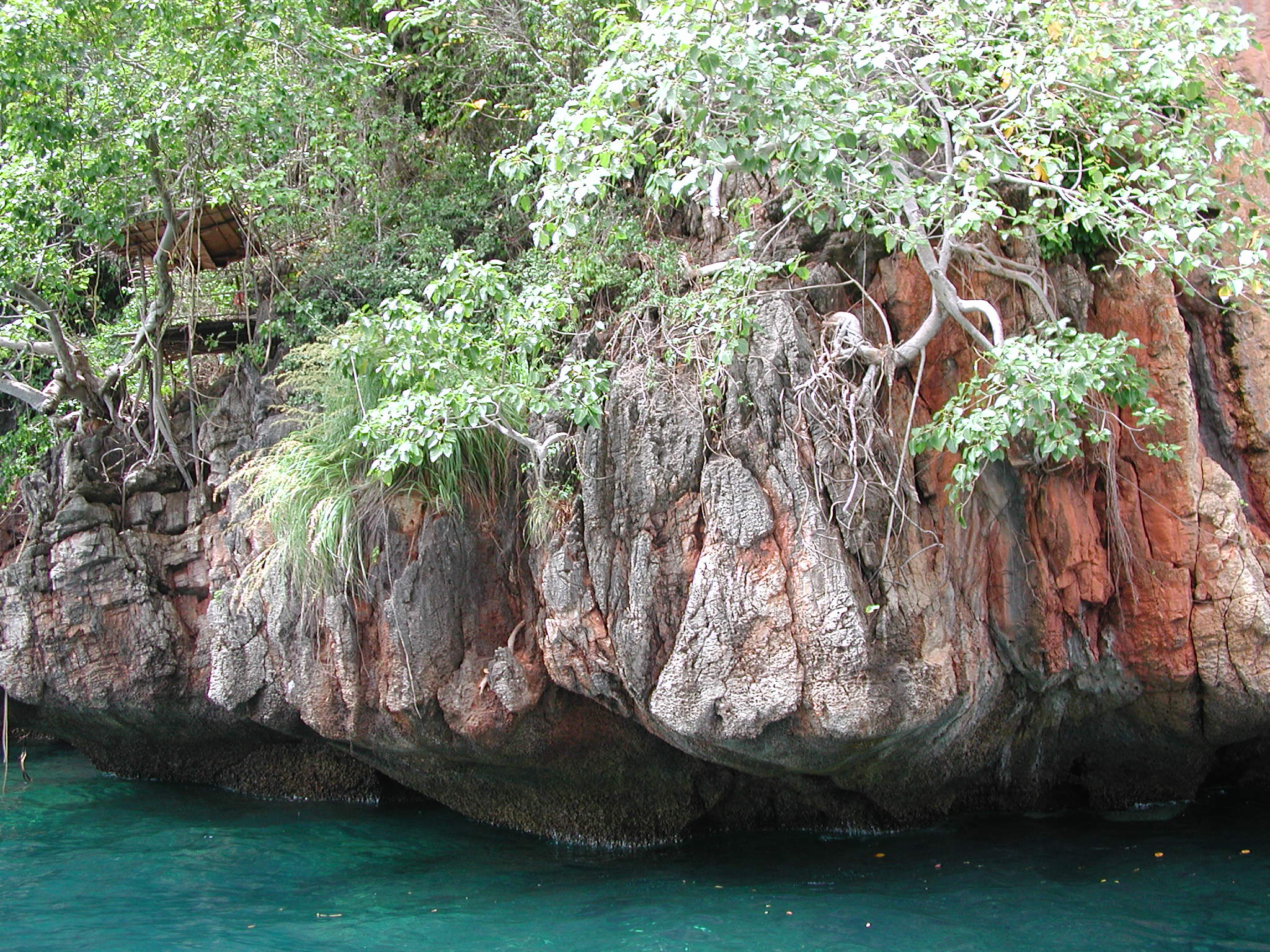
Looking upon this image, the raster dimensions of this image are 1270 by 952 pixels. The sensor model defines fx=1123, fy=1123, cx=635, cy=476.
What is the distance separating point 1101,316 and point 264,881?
20.7 ft

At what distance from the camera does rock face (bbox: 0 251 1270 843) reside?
620 centimetres

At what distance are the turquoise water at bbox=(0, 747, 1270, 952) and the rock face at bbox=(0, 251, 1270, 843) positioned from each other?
1.52 feet

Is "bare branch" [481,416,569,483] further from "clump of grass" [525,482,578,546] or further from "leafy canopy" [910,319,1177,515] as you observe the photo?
"leafy canopy" [910,319,1177,515]

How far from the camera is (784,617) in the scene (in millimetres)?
6105

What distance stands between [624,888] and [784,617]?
6.29 feet

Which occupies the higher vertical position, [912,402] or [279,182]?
[279,182]

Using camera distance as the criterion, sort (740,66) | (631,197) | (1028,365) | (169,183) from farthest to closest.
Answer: (169,183), (631,197), (1028,365), (740,66)

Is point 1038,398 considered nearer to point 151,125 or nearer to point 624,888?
point 624,888

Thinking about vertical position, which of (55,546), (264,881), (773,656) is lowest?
(264,881)

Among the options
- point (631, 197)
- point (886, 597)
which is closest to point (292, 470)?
point (631, 197)

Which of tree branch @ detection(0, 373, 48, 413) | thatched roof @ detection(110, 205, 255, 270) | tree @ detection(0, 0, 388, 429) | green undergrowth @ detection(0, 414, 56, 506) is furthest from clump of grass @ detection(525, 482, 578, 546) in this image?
green undergrowth @ detection(0, 414, 56, 506)

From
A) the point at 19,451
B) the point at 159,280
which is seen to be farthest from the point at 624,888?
the point at 19,451

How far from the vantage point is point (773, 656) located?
6.12 m

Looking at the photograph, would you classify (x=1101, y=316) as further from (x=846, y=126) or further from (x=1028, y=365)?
(x=846, y=126)
